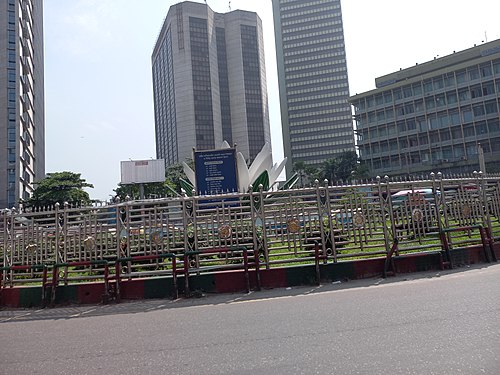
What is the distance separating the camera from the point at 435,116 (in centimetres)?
7444

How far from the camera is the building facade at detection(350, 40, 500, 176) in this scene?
6881 centimetres

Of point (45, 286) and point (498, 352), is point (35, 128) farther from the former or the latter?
point (498, 352)

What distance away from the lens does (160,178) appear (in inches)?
1779

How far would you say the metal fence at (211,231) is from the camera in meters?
10.5

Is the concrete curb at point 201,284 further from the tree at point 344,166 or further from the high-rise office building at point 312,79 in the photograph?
the high-rise office building at point 312,79

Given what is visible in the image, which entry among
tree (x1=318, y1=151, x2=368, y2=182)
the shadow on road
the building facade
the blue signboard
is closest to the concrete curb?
the shadow on road

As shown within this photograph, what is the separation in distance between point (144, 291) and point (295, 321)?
4.62 metres

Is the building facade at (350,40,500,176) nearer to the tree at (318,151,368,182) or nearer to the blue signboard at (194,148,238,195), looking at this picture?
the tree at (318,151,368,182)

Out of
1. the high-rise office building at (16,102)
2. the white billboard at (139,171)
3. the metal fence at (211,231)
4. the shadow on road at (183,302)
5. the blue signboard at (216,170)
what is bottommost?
the shadow on road at (183,302)

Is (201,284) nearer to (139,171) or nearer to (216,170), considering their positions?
(216,170)

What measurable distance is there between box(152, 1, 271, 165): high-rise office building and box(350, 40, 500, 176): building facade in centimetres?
4869

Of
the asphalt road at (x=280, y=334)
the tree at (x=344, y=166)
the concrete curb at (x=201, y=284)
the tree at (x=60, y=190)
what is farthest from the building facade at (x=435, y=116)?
the asphalt road at (x=280, y=334)

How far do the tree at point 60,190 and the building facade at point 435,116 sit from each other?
5100 centimetres

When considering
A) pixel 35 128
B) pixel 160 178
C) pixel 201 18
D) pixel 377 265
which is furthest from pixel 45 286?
pixel 201 18
